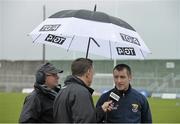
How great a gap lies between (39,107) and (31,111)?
0.09 m

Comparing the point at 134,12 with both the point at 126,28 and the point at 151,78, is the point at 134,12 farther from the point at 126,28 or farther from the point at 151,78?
the point at 126,28

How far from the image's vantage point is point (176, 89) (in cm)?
1105

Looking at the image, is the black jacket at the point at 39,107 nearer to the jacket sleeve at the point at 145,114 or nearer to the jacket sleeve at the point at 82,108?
the jacket sleeve at the point at 82,108

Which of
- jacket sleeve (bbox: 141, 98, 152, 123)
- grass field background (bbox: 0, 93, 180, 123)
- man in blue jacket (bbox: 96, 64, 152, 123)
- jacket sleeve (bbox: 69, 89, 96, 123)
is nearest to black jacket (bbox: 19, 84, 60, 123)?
man in blue jacket (bbox: 96, 64, 152, 123)

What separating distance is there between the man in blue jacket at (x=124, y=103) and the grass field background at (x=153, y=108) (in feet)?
20.3

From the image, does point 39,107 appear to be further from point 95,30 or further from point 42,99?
point 95,30

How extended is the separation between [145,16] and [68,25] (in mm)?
7592

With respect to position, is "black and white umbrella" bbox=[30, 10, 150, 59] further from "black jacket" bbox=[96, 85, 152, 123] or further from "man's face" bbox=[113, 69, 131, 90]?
"black jacket" bbox=[96, 85, 152, 123]

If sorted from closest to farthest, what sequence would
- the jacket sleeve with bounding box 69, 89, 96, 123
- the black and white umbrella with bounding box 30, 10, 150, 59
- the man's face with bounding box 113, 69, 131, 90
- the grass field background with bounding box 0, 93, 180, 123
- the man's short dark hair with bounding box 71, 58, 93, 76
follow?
the jacket sleeve with bounding box 69, 89, 96, 123, the man's short dark hair with bounding box 71, 58, 93, 76, the black and white umbrella with bounding box 30, 10, 150, 59, the man's face with bounding box 113, 69, 131, 90, the grass field background with bounding box 0, 93, 180, 123

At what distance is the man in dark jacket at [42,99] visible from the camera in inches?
148

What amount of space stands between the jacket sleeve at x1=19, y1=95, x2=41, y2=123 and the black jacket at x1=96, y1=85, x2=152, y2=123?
22.4 inches

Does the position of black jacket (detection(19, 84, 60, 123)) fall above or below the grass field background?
above

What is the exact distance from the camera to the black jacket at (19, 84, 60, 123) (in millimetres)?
3732

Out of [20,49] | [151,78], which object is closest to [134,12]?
[151,78]
